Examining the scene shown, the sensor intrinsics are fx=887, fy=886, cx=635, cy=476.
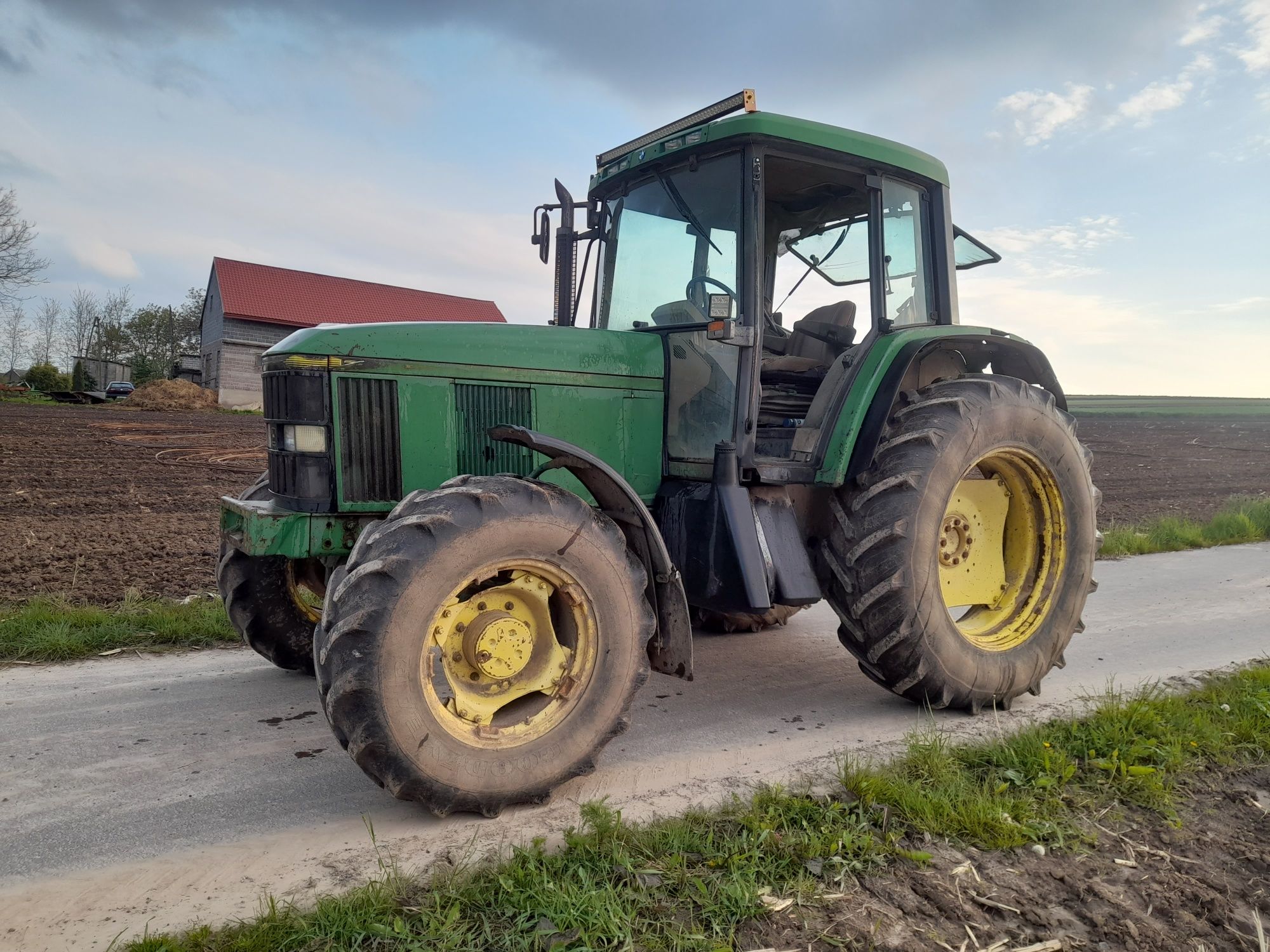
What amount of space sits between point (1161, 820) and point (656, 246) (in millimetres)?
3141

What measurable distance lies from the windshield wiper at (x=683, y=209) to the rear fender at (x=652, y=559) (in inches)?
52.6

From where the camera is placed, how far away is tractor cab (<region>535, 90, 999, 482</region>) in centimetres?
395

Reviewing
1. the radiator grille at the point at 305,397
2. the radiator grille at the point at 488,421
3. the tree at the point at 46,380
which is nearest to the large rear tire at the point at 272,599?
the radiator grille at the point at 305,397

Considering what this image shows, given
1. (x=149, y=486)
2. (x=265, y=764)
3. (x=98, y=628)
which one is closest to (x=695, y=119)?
(x=265, y=764)

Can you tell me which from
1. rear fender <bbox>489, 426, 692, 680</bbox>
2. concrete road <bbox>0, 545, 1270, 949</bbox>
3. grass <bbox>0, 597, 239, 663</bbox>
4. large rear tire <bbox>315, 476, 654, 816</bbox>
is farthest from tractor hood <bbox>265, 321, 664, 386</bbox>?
grass <bbox>0, 597, 239, 663</bbox>

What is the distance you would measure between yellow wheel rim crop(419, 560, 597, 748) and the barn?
31.0 meters

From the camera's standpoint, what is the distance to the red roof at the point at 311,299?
34.2 metres

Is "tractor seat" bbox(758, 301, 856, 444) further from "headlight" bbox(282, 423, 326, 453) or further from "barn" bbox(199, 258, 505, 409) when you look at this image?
"barn" bbox(199, 258, 505, 409)

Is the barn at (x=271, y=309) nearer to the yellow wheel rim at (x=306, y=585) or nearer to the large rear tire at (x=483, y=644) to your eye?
the yellow wheel rim at (x=306, y=585)

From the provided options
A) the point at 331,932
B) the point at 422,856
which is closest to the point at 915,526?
the point at 422,856

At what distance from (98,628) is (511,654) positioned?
317 cm

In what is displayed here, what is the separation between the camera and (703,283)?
13.6ft

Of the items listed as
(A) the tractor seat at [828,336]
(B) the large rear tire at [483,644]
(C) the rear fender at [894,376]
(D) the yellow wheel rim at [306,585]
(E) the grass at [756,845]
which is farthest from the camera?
(A) the tractor seat at [828,336]

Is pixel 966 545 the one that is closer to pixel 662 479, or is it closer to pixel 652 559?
pixel 662 479
